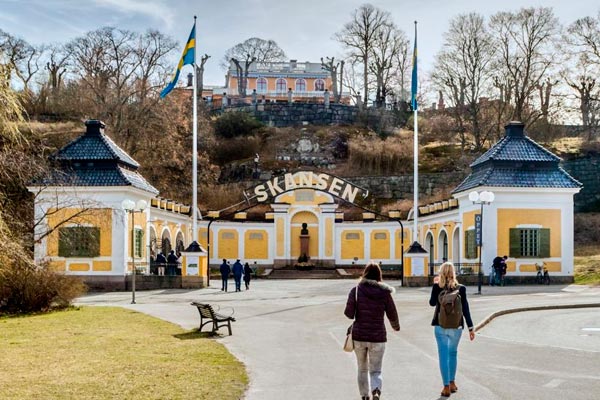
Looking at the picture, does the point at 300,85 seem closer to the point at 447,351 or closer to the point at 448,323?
the point at 448,323

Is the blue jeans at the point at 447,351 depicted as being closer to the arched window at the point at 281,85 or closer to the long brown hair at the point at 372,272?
the long brown hair at the point at 372,272

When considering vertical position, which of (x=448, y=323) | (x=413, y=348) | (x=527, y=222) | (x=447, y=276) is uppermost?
(x=527, y=222)

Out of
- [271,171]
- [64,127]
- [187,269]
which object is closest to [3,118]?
[187,269]

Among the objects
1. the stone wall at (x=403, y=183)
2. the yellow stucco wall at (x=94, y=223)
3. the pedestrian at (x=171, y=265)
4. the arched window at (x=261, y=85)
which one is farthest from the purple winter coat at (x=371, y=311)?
the arched window at (x=261, y=85)

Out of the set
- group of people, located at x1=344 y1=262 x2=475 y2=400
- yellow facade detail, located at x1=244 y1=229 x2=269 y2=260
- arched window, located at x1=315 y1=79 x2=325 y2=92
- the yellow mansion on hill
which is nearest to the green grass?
the yellow mansion on hill

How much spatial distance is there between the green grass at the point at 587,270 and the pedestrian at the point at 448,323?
2614 cm

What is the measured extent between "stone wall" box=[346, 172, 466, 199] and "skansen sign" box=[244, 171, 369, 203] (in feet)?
39.6

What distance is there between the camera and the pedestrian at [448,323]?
11.5 m

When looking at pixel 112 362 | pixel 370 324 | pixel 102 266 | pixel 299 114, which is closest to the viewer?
pixel 370 324

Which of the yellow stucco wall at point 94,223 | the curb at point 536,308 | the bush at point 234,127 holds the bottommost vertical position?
the curb at point 536,308

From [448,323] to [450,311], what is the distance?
0.55 ft

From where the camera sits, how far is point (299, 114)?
290 ft

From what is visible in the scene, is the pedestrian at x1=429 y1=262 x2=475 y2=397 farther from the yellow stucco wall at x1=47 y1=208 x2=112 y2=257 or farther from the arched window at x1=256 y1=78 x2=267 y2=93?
the arched window at x1=256 y1=78 x2=267 y2=93

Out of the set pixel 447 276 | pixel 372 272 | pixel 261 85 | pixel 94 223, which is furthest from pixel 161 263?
pixel 261 85
